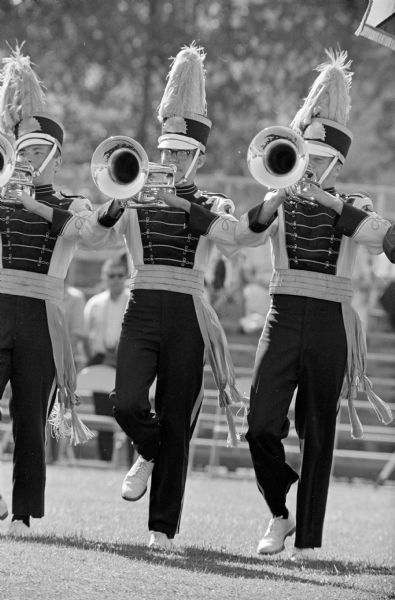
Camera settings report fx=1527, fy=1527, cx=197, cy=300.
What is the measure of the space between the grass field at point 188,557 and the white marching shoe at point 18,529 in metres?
0.08

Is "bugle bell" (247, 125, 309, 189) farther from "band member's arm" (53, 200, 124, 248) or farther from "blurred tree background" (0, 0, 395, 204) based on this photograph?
"blurred tree background" (0, 0, 395, 204)

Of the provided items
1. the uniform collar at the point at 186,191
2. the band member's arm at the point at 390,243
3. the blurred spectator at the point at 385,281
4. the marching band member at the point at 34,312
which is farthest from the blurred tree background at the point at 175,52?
the band member's arm at the point at 390,243

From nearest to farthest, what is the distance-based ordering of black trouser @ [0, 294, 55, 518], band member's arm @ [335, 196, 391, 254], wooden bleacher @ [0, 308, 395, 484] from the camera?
band member's arm @ [335, 196, 391, 254] < black trouser @ [0, 294, 55, 518] < wooden bleacher @ [0, 308, 395, 484]

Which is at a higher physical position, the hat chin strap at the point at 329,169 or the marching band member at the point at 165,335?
the hat chin strap at the point at 329,169

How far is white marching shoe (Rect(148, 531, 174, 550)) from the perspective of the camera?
827cm

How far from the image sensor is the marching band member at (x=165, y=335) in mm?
8352

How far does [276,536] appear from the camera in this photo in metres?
8.51

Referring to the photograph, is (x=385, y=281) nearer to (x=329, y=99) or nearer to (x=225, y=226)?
(x=329, y=99)

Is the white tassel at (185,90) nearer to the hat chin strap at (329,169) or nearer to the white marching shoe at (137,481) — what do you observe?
the hat chin strap at (329,169)

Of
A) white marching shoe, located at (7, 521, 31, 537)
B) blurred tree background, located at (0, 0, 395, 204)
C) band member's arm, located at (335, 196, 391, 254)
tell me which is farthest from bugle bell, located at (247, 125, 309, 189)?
blurred tree background, located at (0, 0, 395, 204)

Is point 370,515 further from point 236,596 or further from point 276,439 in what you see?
point 236,596

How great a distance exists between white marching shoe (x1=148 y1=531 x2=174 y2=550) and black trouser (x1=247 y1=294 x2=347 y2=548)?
0.60m

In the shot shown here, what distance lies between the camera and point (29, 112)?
8.84 meters

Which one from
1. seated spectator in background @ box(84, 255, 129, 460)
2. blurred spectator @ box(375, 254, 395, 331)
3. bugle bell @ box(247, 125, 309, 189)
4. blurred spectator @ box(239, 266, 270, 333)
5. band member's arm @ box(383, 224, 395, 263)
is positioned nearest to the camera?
band member's arm @ box(383, 224, 395, 263)
